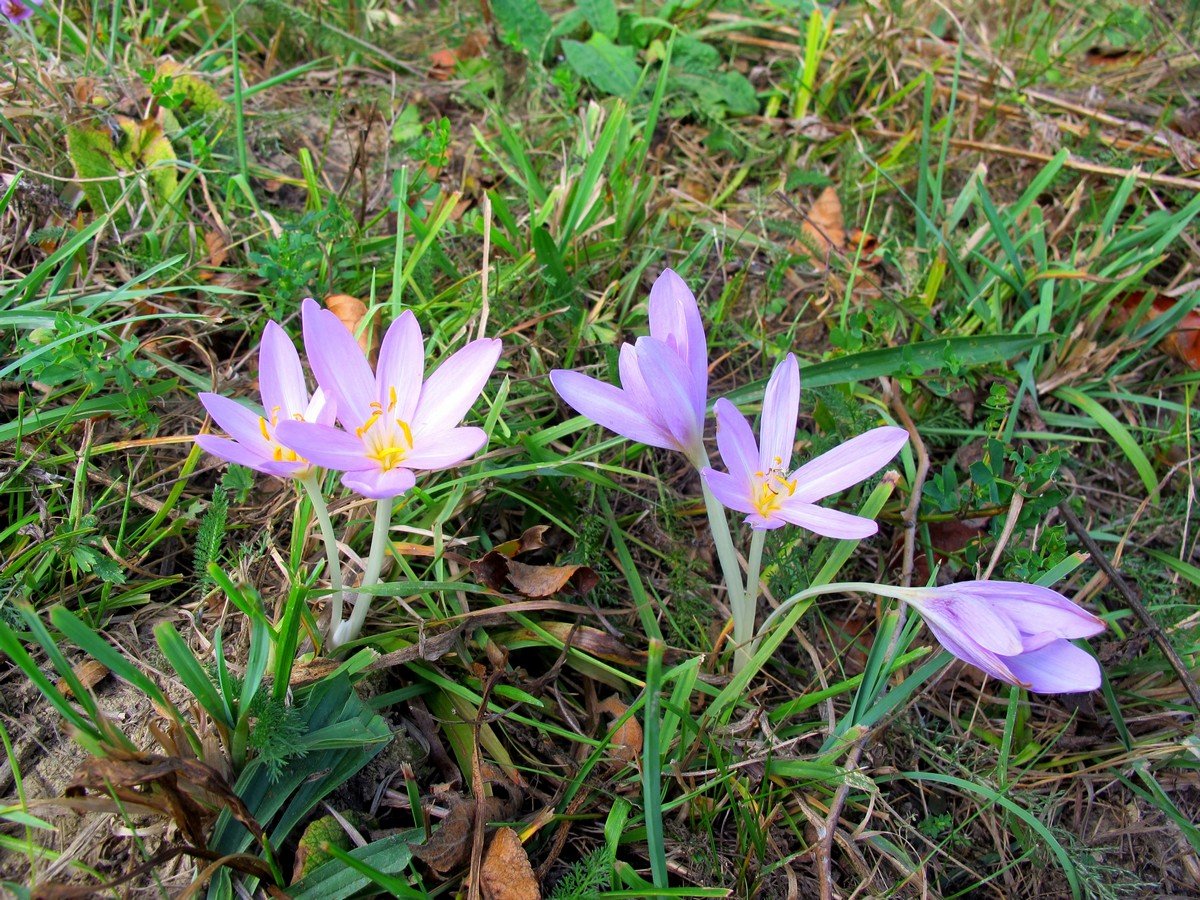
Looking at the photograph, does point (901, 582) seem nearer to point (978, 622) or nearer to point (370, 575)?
point (978, 622)

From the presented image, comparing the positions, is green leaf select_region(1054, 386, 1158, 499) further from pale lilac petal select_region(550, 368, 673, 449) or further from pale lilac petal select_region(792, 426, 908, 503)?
pale lilac petal select_region(550, 368, 673, 449)

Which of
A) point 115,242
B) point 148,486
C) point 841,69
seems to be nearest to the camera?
point 148,486

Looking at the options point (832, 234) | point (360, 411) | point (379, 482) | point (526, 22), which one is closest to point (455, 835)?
point (379, 482)

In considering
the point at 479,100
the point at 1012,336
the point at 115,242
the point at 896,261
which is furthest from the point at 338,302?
the point at 1012,336

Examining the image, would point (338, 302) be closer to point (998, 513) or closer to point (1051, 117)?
point (998, 513)

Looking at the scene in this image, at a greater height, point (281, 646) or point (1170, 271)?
point (1170, 271)

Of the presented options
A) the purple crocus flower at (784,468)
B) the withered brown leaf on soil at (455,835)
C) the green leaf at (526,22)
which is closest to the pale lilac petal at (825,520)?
the purple crocus flower at (784,468)
